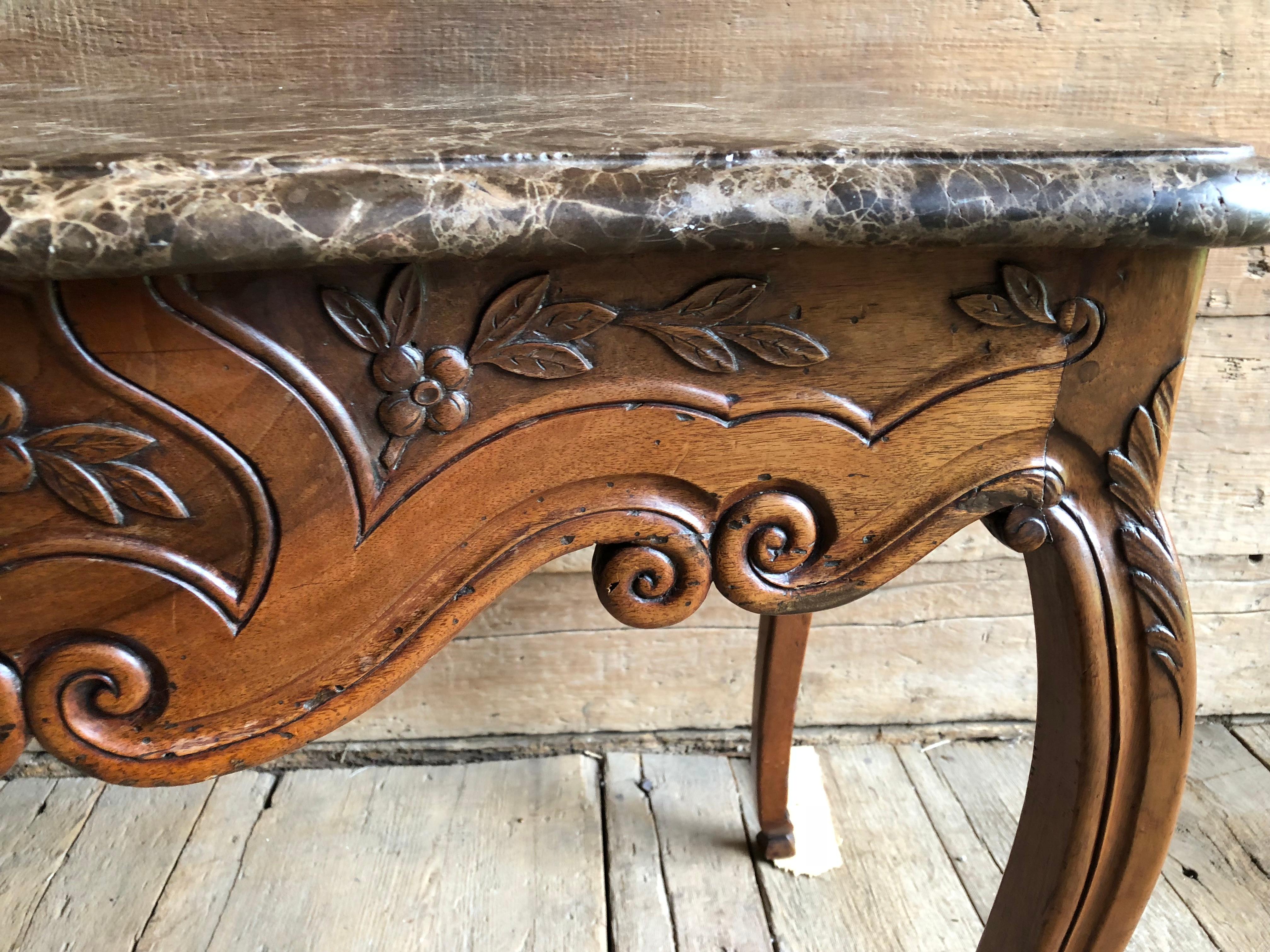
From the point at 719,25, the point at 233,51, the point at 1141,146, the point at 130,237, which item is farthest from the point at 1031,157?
the point at 233,51

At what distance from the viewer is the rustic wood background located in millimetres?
780

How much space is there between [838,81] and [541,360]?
62 centimetres

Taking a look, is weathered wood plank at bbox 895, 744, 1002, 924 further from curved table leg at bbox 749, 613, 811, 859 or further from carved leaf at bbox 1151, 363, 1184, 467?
carved leaf at bbox 1151, 363, 1184, 467

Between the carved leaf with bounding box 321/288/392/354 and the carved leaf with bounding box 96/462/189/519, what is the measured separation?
0.08 m

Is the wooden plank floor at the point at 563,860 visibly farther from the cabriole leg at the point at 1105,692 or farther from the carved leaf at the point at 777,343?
the carved leaf at the point at 777,343

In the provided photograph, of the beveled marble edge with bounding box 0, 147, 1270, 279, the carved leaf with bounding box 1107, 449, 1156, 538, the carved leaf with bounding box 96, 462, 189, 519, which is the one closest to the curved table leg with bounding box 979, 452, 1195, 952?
the carved leaf with bounding box 1107, 449, 1156, 538

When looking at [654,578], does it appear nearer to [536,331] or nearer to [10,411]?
[536,331]

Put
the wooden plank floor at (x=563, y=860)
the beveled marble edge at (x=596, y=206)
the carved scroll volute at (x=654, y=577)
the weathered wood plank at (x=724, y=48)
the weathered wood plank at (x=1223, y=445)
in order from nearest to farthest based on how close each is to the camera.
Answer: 1. the beveled marble edge at (x=596, y=206)
2. the carved scroll volute at (x=654, y=577)
3. the weathered wood plank at (x=724, y=48)
4. the wooden plank floor at (x=563, y=860)
5. the weathered wood plank at (x=1223, y=445)

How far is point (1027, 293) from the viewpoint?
36 centimetres

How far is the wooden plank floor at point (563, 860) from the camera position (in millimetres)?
873

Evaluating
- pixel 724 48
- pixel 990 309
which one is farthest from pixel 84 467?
pixel 724 48

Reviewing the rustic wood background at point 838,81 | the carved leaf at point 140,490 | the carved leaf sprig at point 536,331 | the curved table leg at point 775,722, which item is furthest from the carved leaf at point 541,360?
the curved table leg at point 775,722

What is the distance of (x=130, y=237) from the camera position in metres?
0.27

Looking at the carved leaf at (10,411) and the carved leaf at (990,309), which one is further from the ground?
the carved leaf at (990,309)
